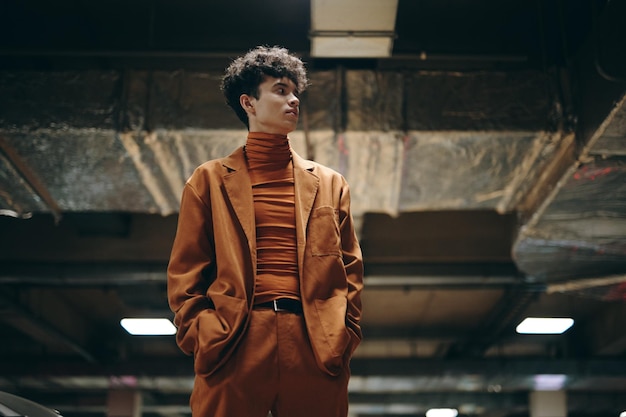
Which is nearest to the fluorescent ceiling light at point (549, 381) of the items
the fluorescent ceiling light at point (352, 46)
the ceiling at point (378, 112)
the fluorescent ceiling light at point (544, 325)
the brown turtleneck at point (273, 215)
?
the fluorescent ceiling light at point (544, 325)

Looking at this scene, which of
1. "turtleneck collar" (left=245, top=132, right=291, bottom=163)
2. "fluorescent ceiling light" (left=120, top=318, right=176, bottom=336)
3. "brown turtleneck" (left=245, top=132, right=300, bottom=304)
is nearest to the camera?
"brown turtleneck" (left=245, top=132, right=300, bottom=304)

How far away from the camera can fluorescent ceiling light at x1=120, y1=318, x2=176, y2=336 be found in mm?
7762

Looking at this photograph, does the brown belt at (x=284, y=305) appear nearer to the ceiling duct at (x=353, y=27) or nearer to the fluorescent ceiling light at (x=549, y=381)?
the ceiling duct at (x=353, y=27)

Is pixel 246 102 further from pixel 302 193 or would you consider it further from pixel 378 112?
pixel 378 112

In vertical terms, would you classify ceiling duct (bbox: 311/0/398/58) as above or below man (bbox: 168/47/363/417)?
above

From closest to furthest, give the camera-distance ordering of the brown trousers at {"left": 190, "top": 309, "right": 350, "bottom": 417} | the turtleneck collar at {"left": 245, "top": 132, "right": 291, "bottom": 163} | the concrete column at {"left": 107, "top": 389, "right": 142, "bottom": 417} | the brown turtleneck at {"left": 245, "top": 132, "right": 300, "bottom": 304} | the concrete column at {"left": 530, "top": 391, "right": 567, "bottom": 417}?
the brown trousers at {"left": 190, "top": 309, "right": 350, "bottom": 417} < the brown turtleneck at {"left": 245, "top": 132, "right": 300, "bottom": 304} < the turtleneck collar at {"left": 245, "top": 132, "right": 291, "bottom": 163} < the concrete column at {"left": 530, "top": 391, "right": 567, "bottom": 417} < the concrete column at {"left": 107, "top": 389, "right": 142, "bottom": 417}

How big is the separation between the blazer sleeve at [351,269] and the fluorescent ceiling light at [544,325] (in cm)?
688

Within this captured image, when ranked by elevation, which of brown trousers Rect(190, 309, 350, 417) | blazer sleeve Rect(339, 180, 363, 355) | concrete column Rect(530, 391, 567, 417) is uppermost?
concrete column Rect(530, 391, 567, 417)

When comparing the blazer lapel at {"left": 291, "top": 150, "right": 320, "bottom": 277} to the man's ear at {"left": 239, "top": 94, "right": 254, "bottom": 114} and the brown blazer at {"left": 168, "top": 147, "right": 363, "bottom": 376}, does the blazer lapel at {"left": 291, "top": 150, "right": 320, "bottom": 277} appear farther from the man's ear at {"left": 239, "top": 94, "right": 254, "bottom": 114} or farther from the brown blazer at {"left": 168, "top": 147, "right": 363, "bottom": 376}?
the man's ear at {"left": 239, "top": 94, "right": 254, "bottom": 114}

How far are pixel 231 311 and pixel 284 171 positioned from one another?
1.20 ft

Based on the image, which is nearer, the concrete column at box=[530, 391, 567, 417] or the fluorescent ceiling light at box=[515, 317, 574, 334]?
the fluorescent ceiling light at box=[515, 317, 574, 334]

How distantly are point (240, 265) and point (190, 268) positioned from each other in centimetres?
12

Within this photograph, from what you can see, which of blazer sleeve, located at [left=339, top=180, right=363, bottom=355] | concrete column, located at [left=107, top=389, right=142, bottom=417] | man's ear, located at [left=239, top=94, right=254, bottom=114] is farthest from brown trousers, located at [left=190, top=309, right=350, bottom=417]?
concrete column, located at [left=107, top=389, right=142, bottom=417]

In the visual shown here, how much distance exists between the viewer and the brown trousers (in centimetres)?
131
